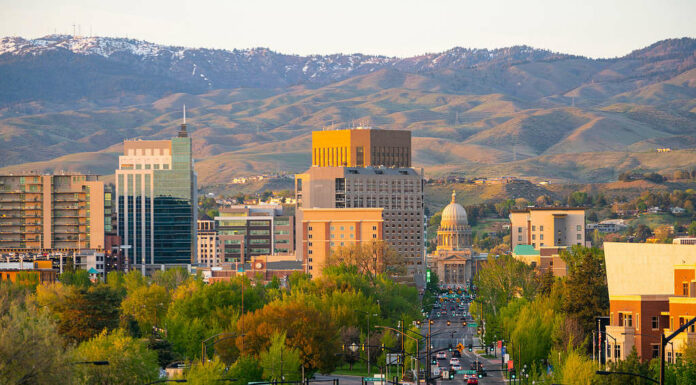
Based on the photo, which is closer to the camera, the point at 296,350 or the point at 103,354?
the point at 103,354

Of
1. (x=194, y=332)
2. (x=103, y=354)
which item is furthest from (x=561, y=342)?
(x=103, y=354)

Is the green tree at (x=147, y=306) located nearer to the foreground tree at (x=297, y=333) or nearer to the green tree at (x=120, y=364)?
the foreground tree at (x=297, y=333)

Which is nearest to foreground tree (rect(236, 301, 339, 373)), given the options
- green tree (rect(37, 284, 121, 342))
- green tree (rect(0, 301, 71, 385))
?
green tree (rect(37, 284, 121, 342))

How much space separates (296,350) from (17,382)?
153 ft

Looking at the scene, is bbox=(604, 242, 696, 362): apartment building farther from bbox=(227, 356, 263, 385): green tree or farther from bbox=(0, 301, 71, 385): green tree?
bbox=(0, 301, 71, 385): green tree

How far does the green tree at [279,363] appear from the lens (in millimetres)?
114188

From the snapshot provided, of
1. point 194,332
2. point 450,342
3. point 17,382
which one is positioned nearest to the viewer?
point 17,382

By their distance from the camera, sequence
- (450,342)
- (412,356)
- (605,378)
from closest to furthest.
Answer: (605,378), (412,356), (450,342)

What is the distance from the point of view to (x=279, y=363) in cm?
11500

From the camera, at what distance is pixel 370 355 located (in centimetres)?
14862

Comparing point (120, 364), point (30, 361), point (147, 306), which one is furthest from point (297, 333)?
point (147, 306)

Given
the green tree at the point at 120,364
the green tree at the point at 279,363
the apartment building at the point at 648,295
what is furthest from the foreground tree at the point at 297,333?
the apartment building at the point at 648,295

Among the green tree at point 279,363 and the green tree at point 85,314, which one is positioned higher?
the green tree at point 85,314

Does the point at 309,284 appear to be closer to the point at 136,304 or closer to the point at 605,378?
the point at 136,304
